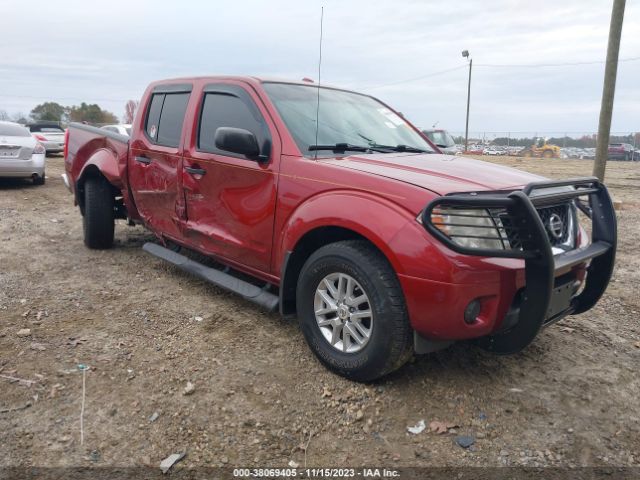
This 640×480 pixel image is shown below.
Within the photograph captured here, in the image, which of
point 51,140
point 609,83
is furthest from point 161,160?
point 51,140

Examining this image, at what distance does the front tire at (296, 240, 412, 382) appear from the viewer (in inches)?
107

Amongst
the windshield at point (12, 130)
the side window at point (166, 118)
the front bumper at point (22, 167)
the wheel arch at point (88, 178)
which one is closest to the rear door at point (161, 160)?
the side window at point (166, 118)

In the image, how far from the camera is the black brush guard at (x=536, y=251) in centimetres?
242

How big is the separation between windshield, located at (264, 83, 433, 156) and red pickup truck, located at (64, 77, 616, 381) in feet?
0.05

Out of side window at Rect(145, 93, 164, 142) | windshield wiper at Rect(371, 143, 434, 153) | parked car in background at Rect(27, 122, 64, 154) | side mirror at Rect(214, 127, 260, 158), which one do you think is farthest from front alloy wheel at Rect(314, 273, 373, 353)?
parked car in background at Rect(27, 122, 64, 154)

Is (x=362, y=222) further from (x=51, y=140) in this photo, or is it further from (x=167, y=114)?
(x=51, y=140)

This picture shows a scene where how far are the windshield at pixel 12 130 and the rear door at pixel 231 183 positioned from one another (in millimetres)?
8625

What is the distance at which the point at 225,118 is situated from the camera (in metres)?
3.96

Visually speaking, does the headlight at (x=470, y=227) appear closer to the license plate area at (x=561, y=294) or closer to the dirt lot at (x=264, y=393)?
the license plate area at (x=561, y=294)

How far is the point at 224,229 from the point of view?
12.7 feet

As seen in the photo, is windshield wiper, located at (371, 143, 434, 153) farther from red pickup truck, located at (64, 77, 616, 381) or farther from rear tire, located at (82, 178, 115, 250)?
rear tire, located at (82, 178, 115, 250)

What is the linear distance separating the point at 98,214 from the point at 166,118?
172 centimetres

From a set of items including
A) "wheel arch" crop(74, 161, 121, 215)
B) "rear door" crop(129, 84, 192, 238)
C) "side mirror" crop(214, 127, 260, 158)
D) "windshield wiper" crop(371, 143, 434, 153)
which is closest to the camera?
"side mirror" crop(214, 127, 260, 158)

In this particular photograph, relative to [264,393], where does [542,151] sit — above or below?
above
